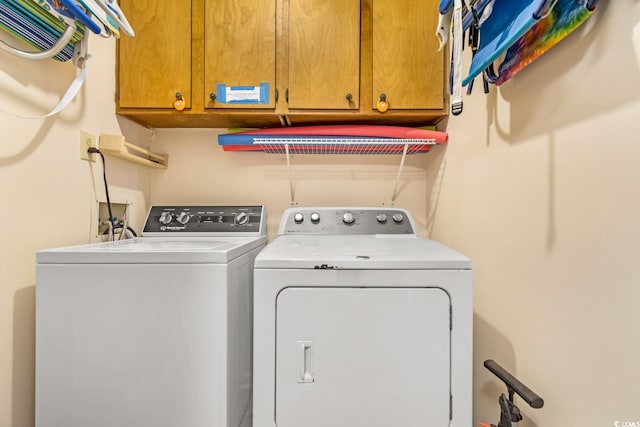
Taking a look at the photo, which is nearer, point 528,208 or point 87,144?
point 528,208

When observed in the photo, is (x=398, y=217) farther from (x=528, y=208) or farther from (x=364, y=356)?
(x=364, y=356)

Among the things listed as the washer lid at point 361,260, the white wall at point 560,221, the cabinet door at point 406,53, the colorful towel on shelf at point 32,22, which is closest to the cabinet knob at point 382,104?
the cabinet door at point 406,53

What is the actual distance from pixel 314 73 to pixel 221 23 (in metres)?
0.56

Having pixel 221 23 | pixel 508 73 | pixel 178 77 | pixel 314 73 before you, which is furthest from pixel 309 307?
pixel 221 23

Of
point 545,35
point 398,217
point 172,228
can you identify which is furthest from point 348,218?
point 545,35

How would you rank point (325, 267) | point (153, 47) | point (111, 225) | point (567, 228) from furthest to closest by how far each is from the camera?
point (153, 47), point (111, 225), point (325, 267), point (567, 228)

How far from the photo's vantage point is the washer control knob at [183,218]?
71.6 inches

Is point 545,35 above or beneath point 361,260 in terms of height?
above

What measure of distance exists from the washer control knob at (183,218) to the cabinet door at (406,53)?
1.25 metres

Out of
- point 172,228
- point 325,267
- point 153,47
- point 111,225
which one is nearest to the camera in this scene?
point 325,267

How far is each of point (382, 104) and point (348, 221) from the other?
2.19ft

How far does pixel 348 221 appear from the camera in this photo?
71.0 inches

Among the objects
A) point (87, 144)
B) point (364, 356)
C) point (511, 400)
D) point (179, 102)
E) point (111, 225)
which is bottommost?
point (511, 400)

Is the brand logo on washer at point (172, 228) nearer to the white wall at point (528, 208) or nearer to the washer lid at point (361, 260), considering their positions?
the white wall at point (528, 208)
